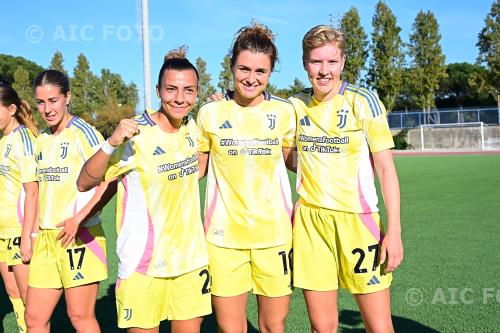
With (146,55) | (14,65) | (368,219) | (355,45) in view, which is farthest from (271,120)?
(14,65)

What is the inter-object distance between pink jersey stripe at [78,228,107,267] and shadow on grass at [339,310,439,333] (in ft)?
7.62

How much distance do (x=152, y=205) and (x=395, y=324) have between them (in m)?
2.80

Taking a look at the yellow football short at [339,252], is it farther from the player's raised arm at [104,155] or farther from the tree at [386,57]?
the tree at [386,57]

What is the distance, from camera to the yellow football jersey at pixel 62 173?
3494mm

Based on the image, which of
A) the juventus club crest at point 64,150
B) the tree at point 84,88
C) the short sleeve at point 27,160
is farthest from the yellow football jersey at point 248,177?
the tree at point 84,88

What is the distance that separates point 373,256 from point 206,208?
1149 millimetres

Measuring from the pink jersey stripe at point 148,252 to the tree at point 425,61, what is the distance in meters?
44.4

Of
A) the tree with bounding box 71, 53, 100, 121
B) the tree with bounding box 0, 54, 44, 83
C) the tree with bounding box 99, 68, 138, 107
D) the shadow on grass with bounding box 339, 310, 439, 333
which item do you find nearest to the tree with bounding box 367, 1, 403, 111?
the tree with bounding box 99, 68, 138, 107

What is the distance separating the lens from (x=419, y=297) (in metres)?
5.43

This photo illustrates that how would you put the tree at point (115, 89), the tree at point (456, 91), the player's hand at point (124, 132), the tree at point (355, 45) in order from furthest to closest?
1. the tree at point (456, 91)
2. the tree at point (355, 45)
3. the tree at point (115, 89)
4. the player's hand at point (124, 132)

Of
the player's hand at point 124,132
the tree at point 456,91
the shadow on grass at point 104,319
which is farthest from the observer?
the tree at point 456,91

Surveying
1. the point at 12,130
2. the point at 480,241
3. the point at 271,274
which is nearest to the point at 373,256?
the point at 271,274

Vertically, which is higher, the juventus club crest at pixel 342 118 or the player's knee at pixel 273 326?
the juventus club crest at pixel 342 118

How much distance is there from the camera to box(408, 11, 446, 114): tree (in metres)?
45.2
